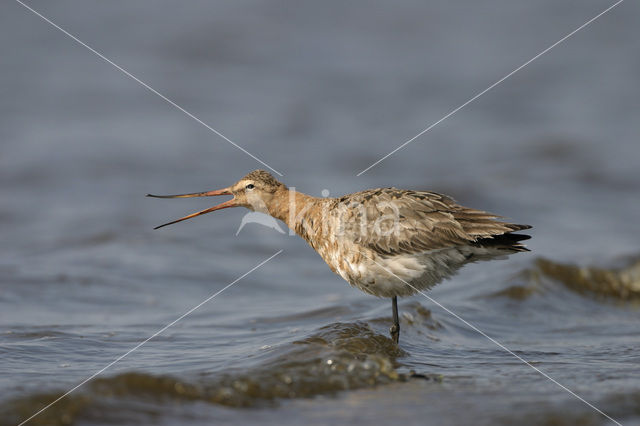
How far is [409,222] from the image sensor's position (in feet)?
19.5

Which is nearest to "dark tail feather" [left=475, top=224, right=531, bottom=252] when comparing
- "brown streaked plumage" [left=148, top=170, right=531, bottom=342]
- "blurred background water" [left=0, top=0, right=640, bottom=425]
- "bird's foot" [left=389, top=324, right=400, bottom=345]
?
"brown streaked plumage" [left=148, top=170, right=531, bottom=342]

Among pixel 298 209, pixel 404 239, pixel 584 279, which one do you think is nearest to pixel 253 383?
pixel 404 239

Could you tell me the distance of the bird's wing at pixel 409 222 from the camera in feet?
18.9

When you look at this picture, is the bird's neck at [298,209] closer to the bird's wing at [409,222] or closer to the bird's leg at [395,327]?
the bird's wing at [409,222]

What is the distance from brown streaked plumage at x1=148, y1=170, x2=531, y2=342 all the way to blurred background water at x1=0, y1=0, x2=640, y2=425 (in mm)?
577

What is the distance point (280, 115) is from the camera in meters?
15.1

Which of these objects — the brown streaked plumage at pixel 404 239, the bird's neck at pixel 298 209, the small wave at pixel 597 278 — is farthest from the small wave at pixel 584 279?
the bird's neck at pixel 298 209

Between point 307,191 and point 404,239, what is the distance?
5902 mm

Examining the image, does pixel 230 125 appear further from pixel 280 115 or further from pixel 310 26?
pixel 310 26

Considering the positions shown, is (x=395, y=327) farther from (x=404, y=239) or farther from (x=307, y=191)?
(x=307, y=191)

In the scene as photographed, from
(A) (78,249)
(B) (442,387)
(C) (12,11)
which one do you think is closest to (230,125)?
(A) (78,249)

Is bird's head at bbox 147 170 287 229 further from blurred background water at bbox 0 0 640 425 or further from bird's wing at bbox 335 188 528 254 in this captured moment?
blurred background water at bbox 0 0 640 425

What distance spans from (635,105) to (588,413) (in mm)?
13305

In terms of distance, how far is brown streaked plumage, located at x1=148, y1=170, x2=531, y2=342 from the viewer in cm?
576
